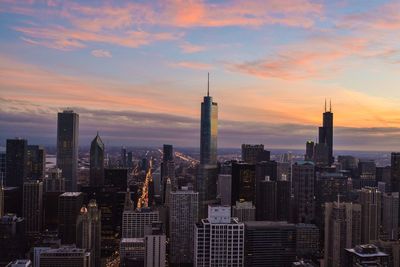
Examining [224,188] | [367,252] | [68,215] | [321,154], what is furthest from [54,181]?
[367,252]

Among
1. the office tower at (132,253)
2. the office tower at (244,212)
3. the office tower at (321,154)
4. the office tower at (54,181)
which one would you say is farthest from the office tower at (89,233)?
the office tower at (321,154)

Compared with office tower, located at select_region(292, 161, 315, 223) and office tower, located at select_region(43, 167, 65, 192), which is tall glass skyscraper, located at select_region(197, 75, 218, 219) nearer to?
office tower, located at select_region(292, 161, 315, 223)

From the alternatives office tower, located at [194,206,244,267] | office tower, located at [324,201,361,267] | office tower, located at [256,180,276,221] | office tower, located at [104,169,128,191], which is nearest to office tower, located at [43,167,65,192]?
office tower, located at [104,169,128,191]

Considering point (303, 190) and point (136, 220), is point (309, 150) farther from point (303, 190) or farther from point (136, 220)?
point (136, 220)

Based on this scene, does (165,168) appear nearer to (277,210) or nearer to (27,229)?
(277,210)

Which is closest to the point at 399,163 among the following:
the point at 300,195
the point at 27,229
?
the point at 300,195

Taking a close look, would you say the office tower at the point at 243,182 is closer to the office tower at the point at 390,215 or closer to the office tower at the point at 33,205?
the office tower at the point at 390,215

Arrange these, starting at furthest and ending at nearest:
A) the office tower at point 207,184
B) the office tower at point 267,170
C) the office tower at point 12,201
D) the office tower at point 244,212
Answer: the office tower at point 267,170, the office tower at point 207,184, the office tower at point 12,201, the office tower at point 244,212
